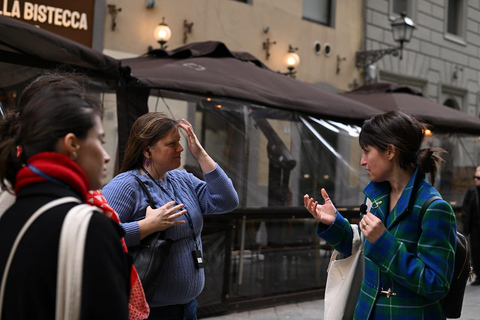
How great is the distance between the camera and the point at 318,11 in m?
16.4

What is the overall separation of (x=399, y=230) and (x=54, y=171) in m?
1.77

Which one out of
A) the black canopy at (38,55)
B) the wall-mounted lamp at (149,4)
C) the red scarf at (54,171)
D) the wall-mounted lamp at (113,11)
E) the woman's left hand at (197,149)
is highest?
the wall-mounted lamp at (149,4)

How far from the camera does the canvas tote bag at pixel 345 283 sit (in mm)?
3420

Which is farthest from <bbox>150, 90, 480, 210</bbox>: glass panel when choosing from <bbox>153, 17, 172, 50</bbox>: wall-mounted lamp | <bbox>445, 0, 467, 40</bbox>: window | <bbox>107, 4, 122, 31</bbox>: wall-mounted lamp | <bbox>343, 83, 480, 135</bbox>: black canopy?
<bbox>445, 0, 467, 40</bbox>: window

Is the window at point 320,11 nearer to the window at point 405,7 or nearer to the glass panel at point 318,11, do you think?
the glass panel at point 318,11

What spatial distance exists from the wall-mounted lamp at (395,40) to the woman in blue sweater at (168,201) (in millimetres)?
12306

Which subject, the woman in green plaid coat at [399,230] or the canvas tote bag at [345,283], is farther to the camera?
the canvas tote bag at [345,283]

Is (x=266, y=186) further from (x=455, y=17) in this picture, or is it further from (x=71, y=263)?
(x=455, y=17)

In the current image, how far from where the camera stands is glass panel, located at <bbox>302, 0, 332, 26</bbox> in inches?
637

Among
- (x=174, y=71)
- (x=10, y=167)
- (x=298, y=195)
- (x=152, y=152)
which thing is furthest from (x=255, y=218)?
(x=10, y=167)

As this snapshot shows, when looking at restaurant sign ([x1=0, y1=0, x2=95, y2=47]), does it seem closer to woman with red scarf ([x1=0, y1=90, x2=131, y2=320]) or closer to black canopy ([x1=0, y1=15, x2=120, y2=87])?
black canopy ([x1=0, y1=15, x2=120, y2=87])

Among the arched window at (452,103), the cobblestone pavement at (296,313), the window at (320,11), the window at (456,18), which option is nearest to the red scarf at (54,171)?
the cobblestone pavement at (296,313)

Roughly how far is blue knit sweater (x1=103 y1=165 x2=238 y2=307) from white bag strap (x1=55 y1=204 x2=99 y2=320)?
58.4 inches

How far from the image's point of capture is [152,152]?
11.8ft
